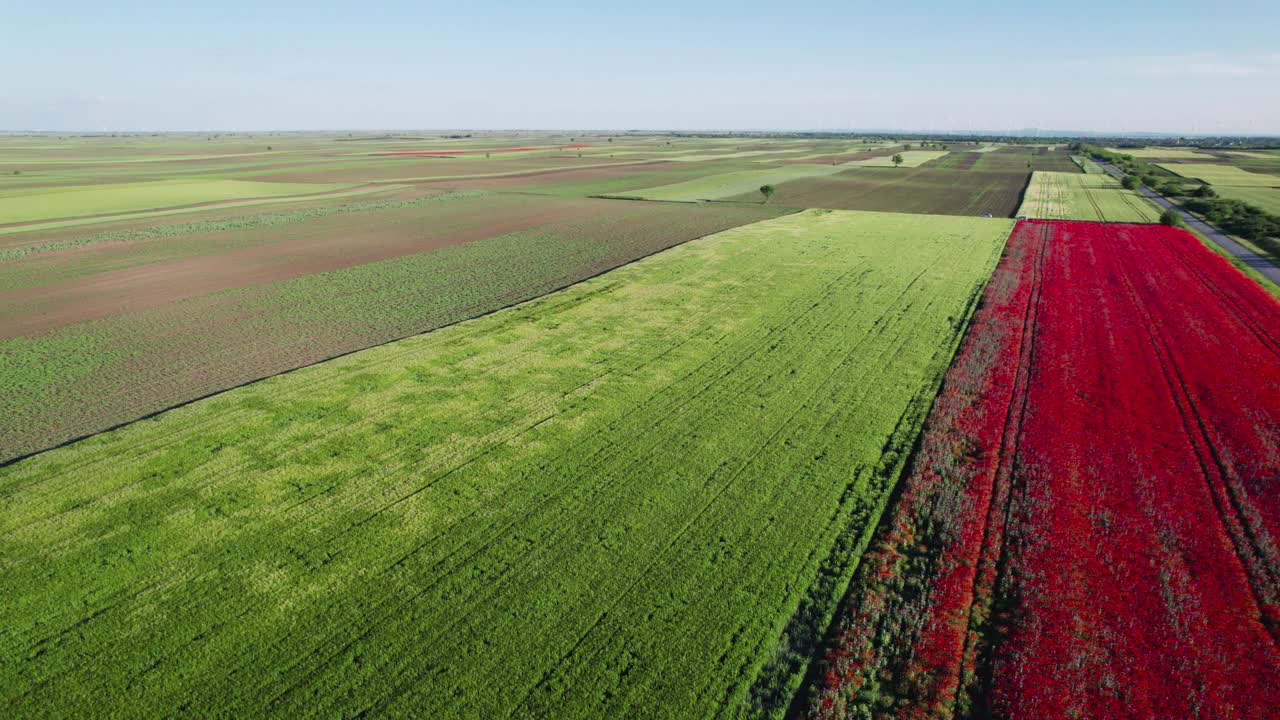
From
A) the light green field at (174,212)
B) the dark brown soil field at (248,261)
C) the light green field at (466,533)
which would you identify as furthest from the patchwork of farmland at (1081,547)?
the light green field at (174,212)

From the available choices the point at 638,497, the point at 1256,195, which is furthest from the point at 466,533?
the point at 1256,195

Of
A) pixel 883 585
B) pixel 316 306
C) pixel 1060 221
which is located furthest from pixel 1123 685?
pixel 1060 221

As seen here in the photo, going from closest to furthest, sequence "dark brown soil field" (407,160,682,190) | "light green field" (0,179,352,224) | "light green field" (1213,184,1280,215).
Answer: "light green field" (0,179,352,224) < "light green field" (1213,184,1280,215) < "dark brown soil field" (407,160,682,190)

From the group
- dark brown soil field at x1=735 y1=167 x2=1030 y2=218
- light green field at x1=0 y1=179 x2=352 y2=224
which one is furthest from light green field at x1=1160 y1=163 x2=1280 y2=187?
light green field at x1=0 y1=179 x2=352 y2=224

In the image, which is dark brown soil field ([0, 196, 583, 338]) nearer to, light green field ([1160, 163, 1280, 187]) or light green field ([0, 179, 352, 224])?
light green field ([0, 179, 352, 224])

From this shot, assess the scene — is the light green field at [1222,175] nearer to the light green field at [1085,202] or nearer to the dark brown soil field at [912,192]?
the light green field at [1085,202]

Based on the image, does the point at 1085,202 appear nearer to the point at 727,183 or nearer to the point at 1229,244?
the point at 1229,244
